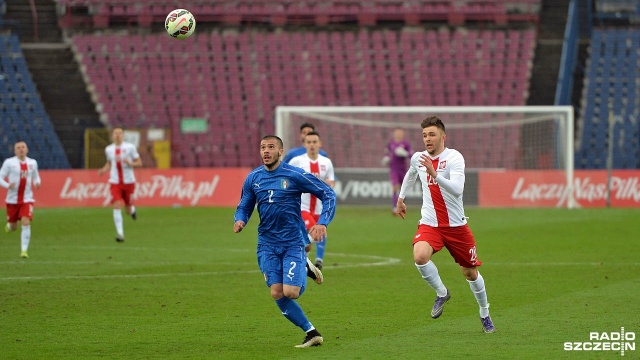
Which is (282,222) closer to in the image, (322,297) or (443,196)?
(443,196)

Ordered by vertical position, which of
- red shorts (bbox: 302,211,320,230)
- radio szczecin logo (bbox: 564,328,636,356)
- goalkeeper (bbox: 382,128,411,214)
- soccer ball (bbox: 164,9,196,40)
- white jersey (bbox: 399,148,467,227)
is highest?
soccer ball (bbox: 164,9,196,40)

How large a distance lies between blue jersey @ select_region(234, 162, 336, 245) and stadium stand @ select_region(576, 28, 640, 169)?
90.7 ft

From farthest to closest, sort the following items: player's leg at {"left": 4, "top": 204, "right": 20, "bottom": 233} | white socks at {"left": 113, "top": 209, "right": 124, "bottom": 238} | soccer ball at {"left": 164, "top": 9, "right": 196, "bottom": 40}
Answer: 1. white socks at {"left": 113, "top": 209, "right": 124, "bottom": 238}
2. player's leg at {"left": 4, "top": 204, "right": 20, "bottom": 233}
3. soccer ball at {"left": 164, "top": 9, "right": 196, "bottom": 40}

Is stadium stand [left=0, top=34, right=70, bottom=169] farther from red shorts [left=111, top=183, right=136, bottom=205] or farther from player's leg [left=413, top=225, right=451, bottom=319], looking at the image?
player's leg [left=413, top=225, right=451, bottom=319]

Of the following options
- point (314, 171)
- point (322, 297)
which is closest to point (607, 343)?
point (322, 297)

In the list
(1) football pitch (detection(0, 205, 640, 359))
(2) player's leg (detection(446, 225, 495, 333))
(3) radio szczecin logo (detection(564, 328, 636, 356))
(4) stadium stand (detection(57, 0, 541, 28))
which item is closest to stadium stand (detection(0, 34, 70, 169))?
(4) stadium stand (detection(57, 0, 541, 28))

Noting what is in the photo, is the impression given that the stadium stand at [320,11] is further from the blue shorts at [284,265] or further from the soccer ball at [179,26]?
the blue shorts at [284,265]

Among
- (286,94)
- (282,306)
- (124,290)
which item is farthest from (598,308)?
(286,94)

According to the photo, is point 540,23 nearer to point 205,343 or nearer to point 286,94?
point 286,94

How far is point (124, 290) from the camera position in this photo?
14.9 metres

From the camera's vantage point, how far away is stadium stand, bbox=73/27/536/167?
40.7 meters

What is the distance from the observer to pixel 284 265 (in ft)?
33.7

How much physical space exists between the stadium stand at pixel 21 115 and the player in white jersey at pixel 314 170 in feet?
71.4

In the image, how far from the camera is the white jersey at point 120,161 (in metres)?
23.3
